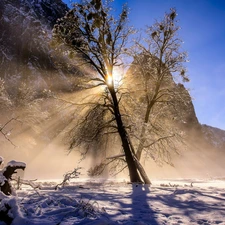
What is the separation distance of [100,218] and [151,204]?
1605 mm

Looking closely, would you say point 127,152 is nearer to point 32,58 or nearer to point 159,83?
point 159,83

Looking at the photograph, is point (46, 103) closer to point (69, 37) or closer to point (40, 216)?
point (69, 37)

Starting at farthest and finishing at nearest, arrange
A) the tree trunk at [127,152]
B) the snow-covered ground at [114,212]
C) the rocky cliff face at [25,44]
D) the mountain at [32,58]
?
1. the rocky cliff face at [25,44]
2. the mountain at [32,58]
3. the tree trunk at [127,152]
4. the snow-covered ground at [114,212]

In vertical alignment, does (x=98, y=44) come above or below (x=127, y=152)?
above

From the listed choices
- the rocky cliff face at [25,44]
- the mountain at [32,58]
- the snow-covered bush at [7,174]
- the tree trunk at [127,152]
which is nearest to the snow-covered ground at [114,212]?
the snow-covered bush at [7,174]

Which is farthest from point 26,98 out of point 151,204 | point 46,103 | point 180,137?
point 151,204

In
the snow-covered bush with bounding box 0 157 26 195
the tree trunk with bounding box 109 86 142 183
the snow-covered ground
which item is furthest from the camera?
the tree trunk with bounding box 109 86 142 183

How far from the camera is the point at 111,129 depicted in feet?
35.4

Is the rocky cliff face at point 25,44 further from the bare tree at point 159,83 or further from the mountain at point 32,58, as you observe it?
the bare tree at point 159,83

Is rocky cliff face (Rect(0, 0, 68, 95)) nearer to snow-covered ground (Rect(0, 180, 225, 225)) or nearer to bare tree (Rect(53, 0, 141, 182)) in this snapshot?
bare tree (Rect(53, 0, 141, 182))

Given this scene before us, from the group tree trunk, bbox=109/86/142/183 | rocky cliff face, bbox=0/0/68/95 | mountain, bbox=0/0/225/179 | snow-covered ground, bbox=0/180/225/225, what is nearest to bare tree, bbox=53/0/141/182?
tree trunk, bbox=109/86/142/183

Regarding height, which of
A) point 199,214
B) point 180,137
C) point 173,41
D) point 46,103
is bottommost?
point 199,214

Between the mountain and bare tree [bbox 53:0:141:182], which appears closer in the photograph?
bare tree [bbox 53:0:141:182]

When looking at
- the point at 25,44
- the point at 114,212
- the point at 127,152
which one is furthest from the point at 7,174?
the point at 25,44
